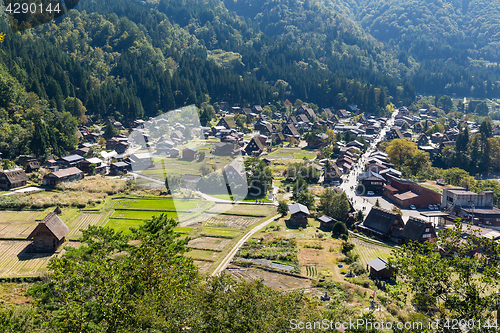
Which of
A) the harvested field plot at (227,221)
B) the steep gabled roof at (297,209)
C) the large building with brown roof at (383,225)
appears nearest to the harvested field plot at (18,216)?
the harvested field plot at (227,221)

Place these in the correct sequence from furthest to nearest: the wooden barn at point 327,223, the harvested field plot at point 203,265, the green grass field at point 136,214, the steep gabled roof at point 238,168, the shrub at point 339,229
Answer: the steep gabled roof at point 238,168, the green grass field at point 136,214, the wooden barn at point 327,223, the shrub at point 339,229, the harvested field plot at point 203,265

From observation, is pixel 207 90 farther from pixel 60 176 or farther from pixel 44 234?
pixel 44 234

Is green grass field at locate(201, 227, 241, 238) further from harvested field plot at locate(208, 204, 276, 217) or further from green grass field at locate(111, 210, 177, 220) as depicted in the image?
green grass field at locate(111, 210, 177, 220)

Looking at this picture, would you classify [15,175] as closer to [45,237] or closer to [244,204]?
[45,237]

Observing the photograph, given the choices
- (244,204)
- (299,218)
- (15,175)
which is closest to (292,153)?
(244,204)

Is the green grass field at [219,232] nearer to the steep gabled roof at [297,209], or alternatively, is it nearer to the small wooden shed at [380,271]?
the steep gabled roof at [297,209]

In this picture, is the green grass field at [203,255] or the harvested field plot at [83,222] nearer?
the green grass field at [203,255]

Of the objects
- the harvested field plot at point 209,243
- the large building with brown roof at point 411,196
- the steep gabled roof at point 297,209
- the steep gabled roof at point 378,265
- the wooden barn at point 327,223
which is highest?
the steep gabled roof at point 378,265

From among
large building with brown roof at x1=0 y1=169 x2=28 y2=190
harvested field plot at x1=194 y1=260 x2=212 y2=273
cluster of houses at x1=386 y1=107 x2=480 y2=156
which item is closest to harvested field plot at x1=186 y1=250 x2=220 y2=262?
harvested field plot at x1=194 y1=260 x2=212 y2=273
